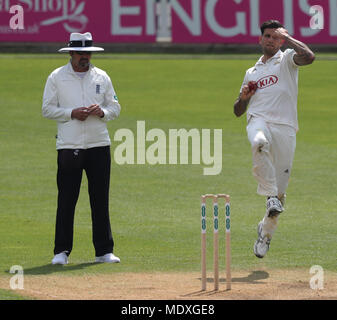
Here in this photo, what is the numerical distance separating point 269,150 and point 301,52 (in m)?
1.04

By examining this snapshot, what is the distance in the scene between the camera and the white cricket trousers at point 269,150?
10500 millimetres

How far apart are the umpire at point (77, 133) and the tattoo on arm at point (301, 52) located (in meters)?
1.96

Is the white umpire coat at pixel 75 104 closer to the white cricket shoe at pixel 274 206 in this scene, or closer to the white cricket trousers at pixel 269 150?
the white cricket trousers at pixel 269 150

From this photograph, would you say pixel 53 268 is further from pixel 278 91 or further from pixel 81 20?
pixel 81 20

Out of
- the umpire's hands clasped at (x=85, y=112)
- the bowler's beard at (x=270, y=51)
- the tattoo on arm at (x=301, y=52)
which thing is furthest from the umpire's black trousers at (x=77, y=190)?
the tattoo on arm at (x=301, y=52)

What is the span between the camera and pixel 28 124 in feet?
72.4

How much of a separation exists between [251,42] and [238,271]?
22.9 m

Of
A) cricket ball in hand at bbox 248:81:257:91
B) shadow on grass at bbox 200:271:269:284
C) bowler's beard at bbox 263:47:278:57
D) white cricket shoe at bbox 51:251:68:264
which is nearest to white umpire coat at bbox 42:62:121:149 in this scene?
white cricket shoe at bbox 51:251:68:264

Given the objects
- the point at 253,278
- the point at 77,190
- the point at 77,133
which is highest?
the point at 77,133

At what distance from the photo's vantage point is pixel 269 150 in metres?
10.6

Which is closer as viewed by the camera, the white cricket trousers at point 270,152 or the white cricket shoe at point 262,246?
the white cricket trousers at point 270,152

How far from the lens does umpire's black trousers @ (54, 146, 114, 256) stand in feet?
35.7

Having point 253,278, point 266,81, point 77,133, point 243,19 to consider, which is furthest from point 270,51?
point 243,19

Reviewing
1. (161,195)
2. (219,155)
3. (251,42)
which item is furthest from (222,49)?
(161,195)
